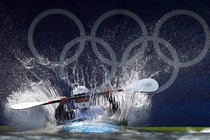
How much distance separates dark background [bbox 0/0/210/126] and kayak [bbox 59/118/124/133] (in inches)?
28.9

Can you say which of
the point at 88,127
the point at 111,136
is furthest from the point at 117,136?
the point at 88,127

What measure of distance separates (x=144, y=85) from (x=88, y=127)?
3.31 ft

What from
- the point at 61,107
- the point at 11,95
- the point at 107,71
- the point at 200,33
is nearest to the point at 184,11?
the point at 200,33

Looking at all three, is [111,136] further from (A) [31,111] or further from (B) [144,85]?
(A) [31,111]

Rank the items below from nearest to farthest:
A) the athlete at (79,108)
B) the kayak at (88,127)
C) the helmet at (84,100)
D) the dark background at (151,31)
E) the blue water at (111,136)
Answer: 1. the blue water at (111,136)
2. the kayak at (88,127)
3. the athlete at (79,108)
4. the helmet at (84,100)
5. the dark background at (151,31)

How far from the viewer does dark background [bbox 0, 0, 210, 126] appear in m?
7.13

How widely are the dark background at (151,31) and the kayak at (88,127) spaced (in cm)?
73

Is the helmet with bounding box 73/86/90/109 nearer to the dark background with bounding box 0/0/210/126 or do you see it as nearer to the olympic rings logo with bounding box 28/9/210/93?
the olympic rings logo with bounding box 28/9/210/93

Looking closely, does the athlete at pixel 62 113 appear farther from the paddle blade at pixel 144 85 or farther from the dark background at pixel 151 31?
the paddle blade at pixel 144 85

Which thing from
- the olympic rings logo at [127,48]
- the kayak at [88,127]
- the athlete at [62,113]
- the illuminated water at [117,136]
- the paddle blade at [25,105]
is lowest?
the illuminated water at [117,136]

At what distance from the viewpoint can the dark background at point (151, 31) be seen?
23.4 feet

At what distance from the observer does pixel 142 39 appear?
723cm

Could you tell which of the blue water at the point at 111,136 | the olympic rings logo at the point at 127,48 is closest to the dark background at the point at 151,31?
the olympic rings logo at the point at 127,48

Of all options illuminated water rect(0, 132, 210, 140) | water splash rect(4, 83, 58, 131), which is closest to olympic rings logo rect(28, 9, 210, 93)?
water splash rect(4, 83, 58, 131)
